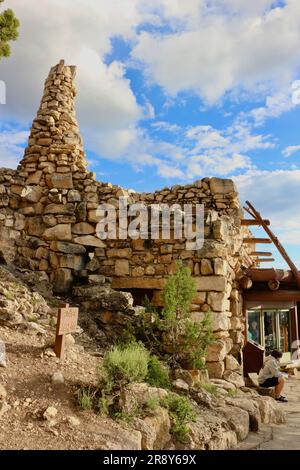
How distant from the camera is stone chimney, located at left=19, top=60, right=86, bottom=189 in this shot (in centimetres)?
795

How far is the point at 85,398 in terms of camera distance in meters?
3.84

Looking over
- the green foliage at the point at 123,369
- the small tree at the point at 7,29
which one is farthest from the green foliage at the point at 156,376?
the small tree at the point at 7,29

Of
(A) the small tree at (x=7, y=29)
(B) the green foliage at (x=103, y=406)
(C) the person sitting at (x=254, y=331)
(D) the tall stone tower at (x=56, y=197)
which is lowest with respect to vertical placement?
(B) the green foliage at (x=103, y=406)

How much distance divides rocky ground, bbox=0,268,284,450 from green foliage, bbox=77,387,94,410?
0.20 ft

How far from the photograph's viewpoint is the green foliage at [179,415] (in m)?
4.11

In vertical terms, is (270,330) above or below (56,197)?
below

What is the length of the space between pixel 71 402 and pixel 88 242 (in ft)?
13.3

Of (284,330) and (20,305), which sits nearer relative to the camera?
(20,305)

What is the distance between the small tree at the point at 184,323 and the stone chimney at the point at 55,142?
3.41 meters

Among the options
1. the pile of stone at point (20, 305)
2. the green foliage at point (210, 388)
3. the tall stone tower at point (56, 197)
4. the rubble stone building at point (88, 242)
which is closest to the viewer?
the pile of stone at point (20, 305)

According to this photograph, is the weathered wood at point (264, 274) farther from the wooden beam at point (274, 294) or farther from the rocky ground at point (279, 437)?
the rocky ground at point (279, 437)

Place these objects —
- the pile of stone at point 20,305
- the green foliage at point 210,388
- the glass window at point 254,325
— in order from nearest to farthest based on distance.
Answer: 1. the pile of stone at point 20,305
2. the green foliage at point 210,388
3. the glass window at point 254,325

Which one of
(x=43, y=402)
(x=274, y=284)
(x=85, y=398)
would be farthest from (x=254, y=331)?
(x=43, y=402)

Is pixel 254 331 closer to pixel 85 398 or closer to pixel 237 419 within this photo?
pixel 237 419
